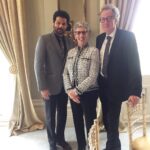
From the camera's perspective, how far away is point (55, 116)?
3.04m

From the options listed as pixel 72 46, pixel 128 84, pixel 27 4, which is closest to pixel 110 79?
pixel 128 84

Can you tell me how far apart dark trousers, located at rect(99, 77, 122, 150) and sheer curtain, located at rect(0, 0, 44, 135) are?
113 cm

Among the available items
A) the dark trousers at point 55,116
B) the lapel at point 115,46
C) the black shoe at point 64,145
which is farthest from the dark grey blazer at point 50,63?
the black shoe at point 64,145

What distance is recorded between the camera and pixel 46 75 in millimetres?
Result: 2836

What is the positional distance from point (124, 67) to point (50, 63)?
72 cm

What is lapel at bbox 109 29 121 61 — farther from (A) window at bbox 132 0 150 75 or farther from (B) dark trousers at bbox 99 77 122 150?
(A) window at bbox 132 0 150 75

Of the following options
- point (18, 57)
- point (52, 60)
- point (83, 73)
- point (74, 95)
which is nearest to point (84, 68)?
point (83, 73)

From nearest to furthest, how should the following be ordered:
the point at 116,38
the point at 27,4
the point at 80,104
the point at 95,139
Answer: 1. the point at 95,139
2. the point at 116,38
3. the point at 80,104
4. the point at 27,4

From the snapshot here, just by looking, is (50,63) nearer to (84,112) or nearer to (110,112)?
(84,112)

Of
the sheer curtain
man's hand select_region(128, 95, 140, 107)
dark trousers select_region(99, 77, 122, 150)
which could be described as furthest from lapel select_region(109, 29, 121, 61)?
the sheer curtain

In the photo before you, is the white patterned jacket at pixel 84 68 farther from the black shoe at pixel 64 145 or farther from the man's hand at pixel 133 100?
the black shoe at pixel 64 145

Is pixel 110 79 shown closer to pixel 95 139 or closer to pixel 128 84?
pixel 128 84

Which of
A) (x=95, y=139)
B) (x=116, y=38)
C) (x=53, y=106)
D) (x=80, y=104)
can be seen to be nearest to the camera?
(x=95, y=139)

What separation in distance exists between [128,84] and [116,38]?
1.32 ft
